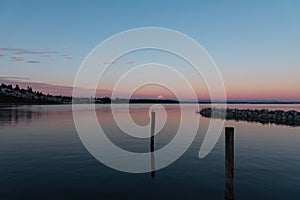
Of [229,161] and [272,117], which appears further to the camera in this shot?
[272,117]

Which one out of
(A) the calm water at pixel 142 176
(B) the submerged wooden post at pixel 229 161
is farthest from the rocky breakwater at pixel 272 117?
(B) the submerged wooden post at pixel 229 161

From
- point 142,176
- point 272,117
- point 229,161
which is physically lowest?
point 142,176

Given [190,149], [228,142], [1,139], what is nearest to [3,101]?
[1,139]

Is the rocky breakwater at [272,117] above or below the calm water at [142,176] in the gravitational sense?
above

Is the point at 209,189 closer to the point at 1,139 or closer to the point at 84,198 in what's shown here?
the point at 84,198

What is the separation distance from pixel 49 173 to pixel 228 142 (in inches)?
443

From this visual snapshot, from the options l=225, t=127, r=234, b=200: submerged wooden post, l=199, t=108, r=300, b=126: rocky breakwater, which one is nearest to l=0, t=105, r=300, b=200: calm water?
l=225, t=127, r=234, b=200: submerged wooden post

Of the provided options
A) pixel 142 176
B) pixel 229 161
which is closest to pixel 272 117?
pixel 142 176

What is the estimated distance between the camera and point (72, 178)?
46.8 ft

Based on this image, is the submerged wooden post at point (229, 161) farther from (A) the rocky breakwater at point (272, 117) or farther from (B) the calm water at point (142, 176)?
(A) the rocky breakwater at point (272, 117)

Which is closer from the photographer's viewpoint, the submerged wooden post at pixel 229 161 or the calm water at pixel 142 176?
the submerged wooden post at pixel 229 161

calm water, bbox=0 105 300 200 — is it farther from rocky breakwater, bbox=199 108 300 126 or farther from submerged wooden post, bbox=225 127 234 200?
rocky breakwater, bbox=199 108 300 126

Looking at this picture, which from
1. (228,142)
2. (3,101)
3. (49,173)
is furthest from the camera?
(3,101)

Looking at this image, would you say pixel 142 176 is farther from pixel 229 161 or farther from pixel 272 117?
pixel 272 117
